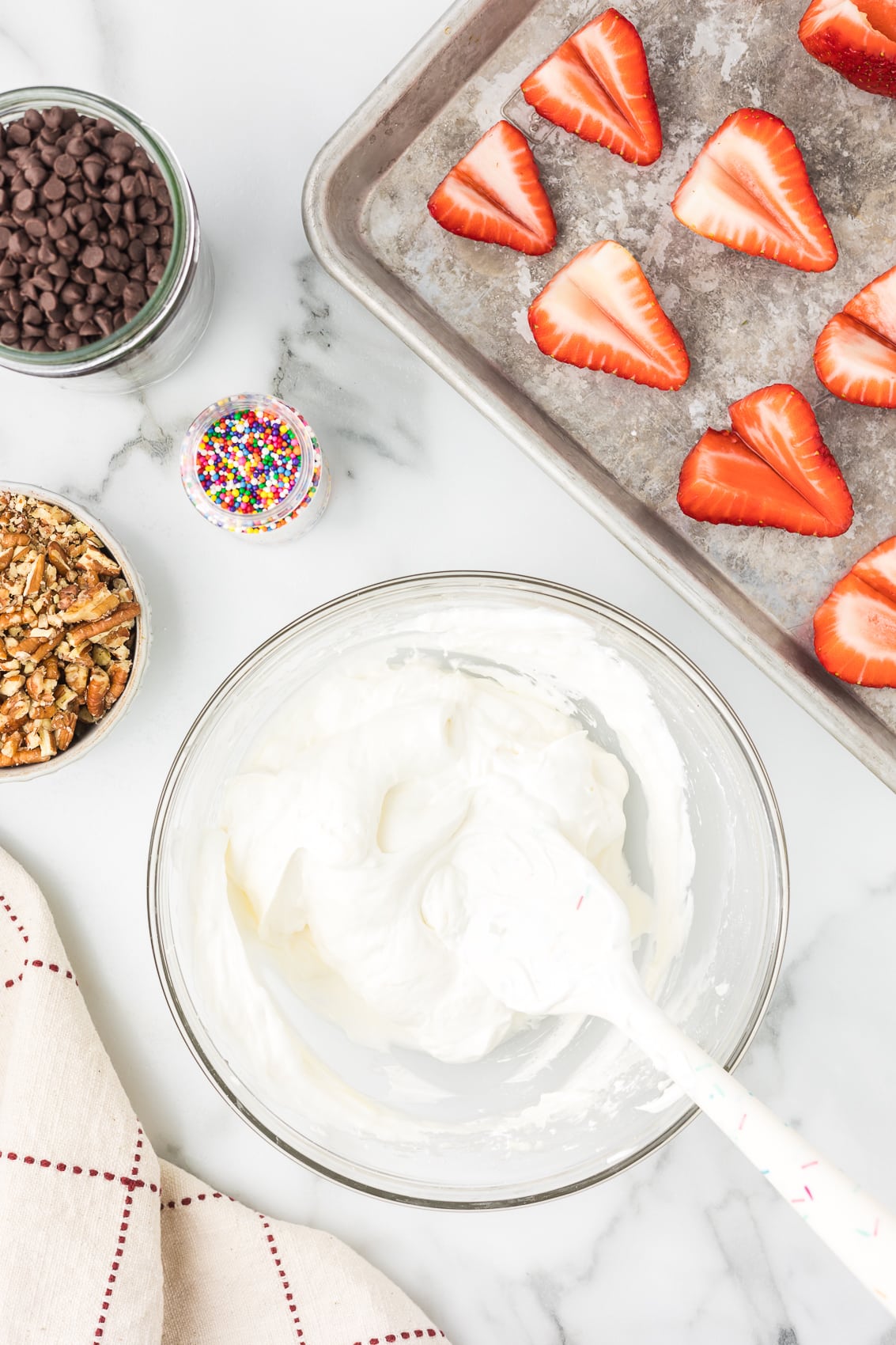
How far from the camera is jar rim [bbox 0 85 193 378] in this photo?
123 cm

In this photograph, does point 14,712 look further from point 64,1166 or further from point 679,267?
point 679,267

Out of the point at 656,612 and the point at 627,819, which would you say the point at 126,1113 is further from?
the point at 656,612

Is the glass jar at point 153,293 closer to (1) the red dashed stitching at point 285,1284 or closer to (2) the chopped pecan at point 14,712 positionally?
(2) the chopped pecan at point 14,712

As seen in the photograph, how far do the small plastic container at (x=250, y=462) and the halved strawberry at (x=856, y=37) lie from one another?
83 cm

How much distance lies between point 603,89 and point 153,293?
655 millimetres

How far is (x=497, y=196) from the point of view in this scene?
4.51ft

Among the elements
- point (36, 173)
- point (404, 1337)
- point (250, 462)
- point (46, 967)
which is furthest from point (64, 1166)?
point (36, 173)

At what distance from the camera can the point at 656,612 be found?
56.6 inches

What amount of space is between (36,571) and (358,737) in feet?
1.64

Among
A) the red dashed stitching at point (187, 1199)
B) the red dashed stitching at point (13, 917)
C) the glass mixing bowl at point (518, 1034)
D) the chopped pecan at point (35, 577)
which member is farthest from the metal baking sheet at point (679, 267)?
the red dashed stitching at point (187, 1199)

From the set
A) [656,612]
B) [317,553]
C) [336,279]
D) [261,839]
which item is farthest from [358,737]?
[336,279]

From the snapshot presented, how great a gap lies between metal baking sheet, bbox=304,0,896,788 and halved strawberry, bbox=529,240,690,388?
0.16ft

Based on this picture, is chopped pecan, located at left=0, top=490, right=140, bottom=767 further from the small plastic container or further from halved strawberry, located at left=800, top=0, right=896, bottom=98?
halved strawberry, located at left=800, top=0, right=896, bottom=98

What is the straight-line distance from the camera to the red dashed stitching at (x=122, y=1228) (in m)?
1.39
